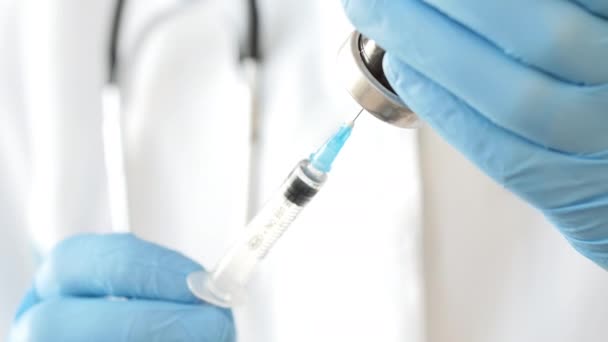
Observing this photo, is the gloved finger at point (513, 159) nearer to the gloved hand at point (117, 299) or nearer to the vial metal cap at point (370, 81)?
the vial metal cap at point (370, 81)

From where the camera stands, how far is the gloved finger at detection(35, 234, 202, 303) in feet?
1.80

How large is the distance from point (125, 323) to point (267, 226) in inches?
4.8

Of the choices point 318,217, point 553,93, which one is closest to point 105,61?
point 318,217

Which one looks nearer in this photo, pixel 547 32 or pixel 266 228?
pixel 547 32

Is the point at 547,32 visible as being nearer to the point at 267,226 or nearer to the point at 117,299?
the point at 267,226

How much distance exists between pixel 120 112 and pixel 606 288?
409 mm

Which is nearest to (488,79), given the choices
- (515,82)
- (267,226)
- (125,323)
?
(515,82)

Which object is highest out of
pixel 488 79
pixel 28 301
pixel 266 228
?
pixel 488 79

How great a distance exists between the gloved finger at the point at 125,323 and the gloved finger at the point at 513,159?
0.22m

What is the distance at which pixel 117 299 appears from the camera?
56 centimetres

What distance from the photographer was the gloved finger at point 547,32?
397 mm

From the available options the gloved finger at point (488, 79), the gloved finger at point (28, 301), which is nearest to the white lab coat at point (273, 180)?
the gloved finger at point (28, 301)

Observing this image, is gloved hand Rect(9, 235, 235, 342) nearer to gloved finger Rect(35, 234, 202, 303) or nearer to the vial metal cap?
gloved finger Rect(35, 234, 202, 303)

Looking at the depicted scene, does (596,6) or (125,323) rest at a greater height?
(596,6)
